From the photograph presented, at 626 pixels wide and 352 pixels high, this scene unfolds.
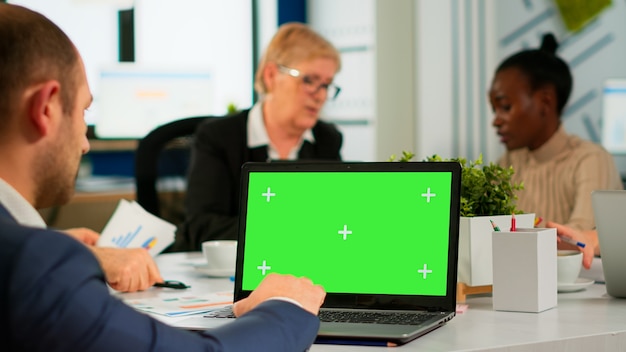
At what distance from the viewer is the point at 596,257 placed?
7.02 ft

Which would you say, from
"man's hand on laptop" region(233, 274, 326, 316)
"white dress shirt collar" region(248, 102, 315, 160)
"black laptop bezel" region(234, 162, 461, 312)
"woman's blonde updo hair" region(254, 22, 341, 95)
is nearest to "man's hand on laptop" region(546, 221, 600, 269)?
"black laptop bezel" region(234, 162, 461, 312)

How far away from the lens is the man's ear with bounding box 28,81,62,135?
1072 mm

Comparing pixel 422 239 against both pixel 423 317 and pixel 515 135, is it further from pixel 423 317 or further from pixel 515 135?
pixel 515 135

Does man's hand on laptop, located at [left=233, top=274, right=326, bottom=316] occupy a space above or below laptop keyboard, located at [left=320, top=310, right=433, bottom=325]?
above

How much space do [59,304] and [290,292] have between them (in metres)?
0.41

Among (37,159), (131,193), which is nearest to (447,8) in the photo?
(131,193)

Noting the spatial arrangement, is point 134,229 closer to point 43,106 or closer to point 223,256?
point 223,256

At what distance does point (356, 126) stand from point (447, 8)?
4.39 ft

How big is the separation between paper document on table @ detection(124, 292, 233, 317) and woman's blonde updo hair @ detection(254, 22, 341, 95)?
1545 mm

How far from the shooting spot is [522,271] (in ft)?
4.90

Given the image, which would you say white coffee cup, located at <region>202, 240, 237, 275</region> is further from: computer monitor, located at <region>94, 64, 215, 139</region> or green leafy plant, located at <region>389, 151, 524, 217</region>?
computer monitor, located at <region>94, 64, 215, 139</region>

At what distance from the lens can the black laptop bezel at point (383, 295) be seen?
4.62ft

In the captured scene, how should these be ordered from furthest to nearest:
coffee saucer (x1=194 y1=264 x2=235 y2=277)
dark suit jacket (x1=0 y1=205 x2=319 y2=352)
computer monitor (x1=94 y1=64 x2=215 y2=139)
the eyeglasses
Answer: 1. computer monitor (x1=94 y1=64 x2=215 y2=139)
2. the eyeglasses
3. coffee saucer (x1=194 y1=264 x2=235 y2=277)
4. dark suit jacket (x1=0 y1=205 x2=319 y2=352)

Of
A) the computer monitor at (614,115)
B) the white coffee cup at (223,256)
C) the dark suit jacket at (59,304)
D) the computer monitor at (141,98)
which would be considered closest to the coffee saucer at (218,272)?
the white coffee cup at (223,256)
